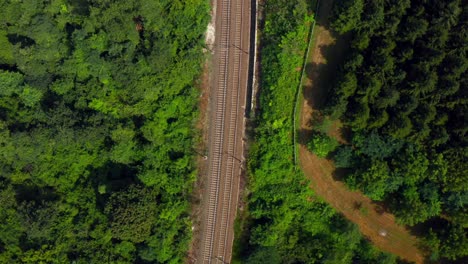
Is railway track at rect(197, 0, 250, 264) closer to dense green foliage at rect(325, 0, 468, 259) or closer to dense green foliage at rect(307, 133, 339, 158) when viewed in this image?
dense green foliage at rect(307, 133, 339, 158)

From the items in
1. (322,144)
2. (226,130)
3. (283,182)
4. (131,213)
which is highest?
(226,130)

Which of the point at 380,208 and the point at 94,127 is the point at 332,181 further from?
the point at 94,127

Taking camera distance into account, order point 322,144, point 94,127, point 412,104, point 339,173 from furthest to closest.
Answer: point 94,127, point 339,173, point 322,144, point 412,104

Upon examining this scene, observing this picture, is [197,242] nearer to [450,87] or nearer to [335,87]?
[335,87]

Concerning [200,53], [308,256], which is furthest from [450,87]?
[200,53]

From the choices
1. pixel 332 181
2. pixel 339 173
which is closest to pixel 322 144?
pixel 339 173

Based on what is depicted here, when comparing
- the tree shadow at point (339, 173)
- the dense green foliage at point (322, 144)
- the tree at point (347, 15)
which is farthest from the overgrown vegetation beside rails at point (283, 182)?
the tree at point (347, 15)

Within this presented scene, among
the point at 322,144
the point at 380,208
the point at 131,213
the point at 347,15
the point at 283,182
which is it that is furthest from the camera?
the point at 283,182
